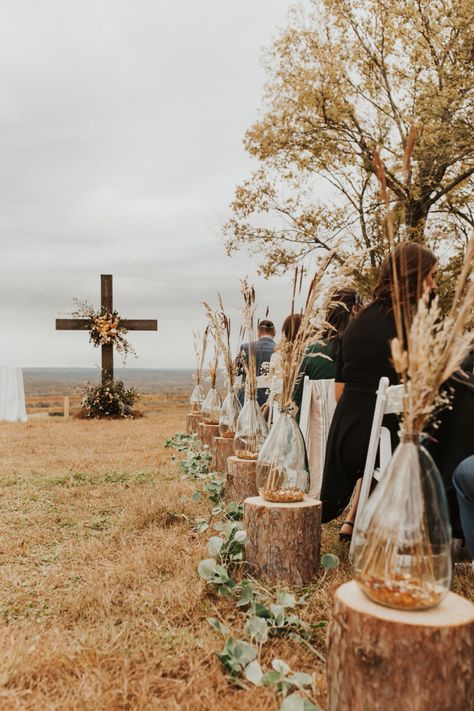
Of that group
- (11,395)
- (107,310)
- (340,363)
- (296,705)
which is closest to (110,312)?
Result: (107,310)

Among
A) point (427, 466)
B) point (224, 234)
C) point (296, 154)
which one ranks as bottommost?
point (427, 466)

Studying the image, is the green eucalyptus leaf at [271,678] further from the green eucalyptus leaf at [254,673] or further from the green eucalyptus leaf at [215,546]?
the green eucalyptus leaf at [215,546]

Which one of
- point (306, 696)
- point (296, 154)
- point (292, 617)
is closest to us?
point (306, 696)

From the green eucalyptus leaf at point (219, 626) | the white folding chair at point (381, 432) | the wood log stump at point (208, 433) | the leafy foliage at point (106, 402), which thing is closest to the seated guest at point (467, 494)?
the white folding chair at point (381, 432)

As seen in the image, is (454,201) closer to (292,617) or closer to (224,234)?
(224,234)

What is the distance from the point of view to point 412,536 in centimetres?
140

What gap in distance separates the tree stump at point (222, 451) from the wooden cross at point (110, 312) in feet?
24.3

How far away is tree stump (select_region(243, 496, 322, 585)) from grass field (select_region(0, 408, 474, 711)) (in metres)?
0.10

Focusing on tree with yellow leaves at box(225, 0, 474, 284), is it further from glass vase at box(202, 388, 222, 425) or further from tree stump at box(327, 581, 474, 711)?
tree stump at box(327, 581, 474, 711)

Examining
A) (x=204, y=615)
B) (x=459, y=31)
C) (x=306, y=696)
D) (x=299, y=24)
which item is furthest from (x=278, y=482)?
(x=299, y=24)

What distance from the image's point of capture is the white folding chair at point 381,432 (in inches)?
90.0

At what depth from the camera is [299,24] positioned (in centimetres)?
1178

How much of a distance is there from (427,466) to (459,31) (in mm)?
10408

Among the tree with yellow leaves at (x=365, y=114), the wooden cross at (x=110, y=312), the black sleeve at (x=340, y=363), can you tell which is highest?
the tree with yellow leaves at (x=365, y=114)
